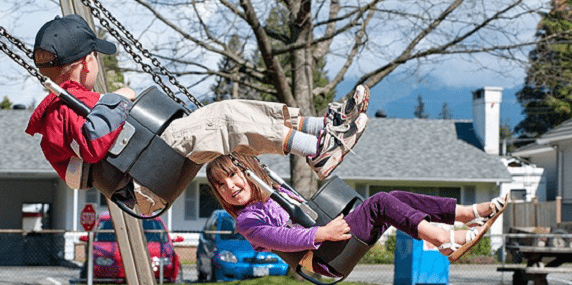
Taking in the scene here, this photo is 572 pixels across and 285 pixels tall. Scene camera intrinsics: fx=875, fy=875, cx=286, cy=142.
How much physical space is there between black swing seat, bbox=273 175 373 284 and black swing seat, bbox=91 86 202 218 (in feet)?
2.09

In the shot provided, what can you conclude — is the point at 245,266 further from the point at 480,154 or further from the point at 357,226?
the point at 480,154

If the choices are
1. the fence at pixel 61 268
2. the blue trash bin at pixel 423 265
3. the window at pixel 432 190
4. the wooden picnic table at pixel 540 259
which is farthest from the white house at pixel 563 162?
the blue trash bin at pixel 423 265

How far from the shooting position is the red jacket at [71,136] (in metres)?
3.69

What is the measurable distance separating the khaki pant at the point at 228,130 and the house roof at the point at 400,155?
65.0ft

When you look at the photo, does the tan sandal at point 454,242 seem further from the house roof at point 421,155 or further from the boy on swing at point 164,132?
the house roof at point 421,155

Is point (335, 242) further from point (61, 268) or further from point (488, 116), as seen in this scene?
point (488, 116)

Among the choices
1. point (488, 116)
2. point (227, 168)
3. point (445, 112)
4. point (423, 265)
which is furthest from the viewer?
point (445, 112)

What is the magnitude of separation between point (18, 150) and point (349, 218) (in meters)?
21.8

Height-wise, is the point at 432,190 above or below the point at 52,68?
below

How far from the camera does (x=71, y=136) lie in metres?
3.71

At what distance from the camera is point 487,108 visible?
25875 mm

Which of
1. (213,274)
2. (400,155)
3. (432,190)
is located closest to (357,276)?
(213,274)

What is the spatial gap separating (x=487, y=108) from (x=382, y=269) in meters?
8.54

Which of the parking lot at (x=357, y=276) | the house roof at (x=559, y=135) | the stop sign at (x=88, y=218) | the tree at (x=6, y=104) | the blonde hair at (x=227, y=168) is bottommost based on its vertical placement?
the parking lot at (x=357, y=276)
